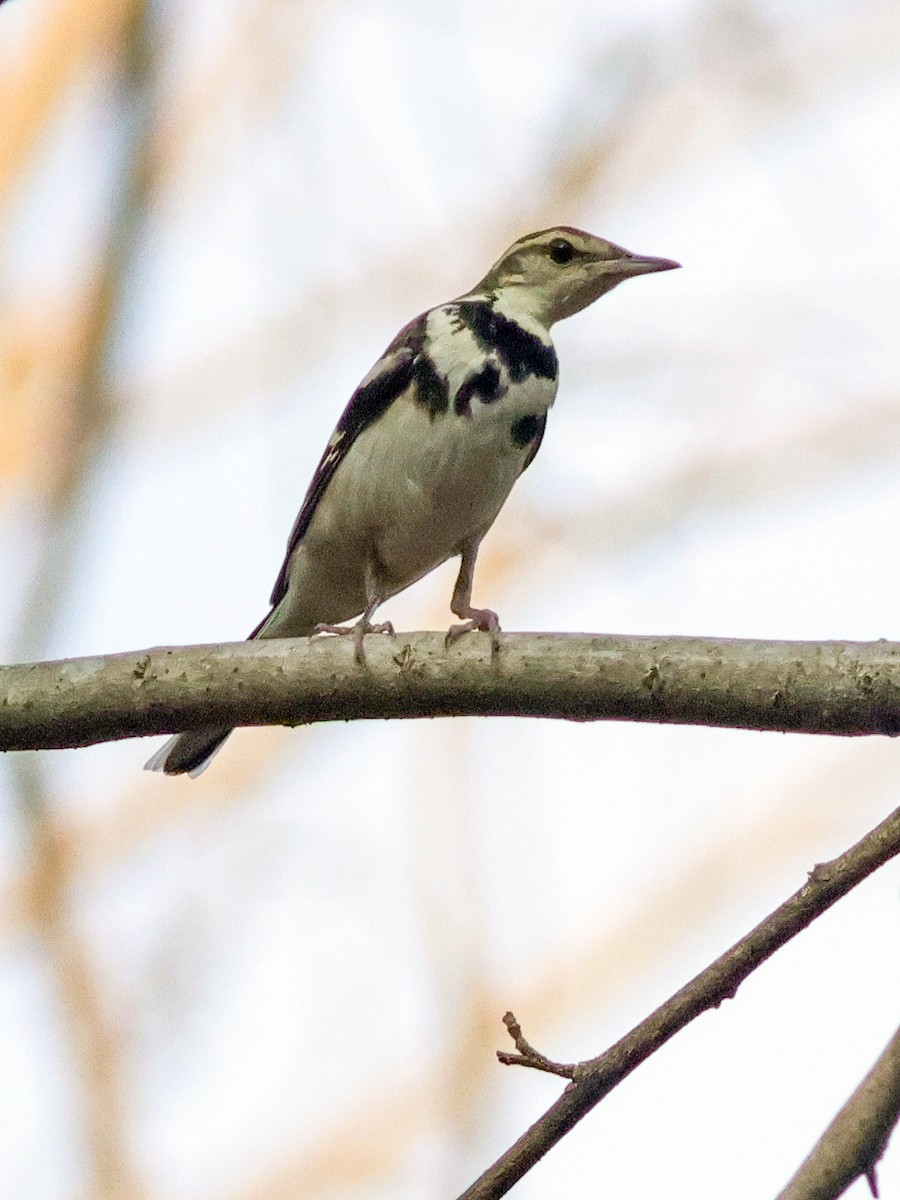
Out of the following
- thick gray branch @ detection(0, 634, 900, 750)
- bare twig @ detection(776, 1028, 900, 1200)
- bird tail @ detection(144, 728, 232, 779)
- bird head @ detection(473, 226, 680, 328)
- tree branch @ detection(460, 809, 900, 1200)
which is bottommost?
bare twig @ detection(776, 1028, 900, 1200)

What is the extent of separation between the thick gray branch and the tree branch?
544 mm

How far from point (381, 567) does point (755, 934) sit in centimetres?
300

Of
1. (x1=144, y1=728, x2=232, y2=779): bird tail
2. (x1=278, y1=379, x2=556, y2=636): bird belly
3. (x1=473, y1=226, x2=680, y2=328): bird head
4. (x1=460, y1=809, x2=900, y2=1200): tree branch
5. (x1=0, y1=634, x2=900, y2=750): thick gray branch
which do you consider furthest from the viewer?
(x1=473, y1=226, x2=680, y2=328): bird head

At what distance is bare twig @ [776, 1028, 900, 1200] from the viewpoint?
9.54ft

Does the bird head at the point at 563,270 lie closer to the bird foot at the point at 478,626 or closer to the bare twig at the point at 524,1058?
the bird foot at the point at 478,626

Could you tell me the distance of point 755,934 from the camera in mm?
3234

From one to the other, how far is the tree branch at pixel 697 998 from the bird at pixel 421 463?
2.12 meters

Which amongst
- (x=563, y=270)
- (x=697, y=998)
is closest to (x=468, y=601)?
(x=563, y=270)

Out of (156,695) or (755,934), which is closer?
(755,934)

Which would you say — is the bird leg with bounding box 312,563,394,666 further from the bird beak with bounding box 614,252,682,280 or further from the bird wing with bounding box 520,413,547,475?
the bird beak with bounding box 614,252,682,280

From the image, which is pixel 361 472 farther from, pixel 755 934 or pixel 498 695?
pixel 755 934

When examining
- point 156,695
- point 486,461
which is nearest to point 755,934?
point 156,695

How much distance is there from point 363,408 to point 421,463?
46cm

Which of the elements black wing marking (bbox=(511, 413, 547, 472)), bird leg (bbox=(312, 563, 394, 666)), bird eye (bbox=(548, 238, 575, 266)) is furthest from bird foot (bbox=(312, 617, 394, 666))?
bird eye (bbox=(548, 238, 575, 266))
